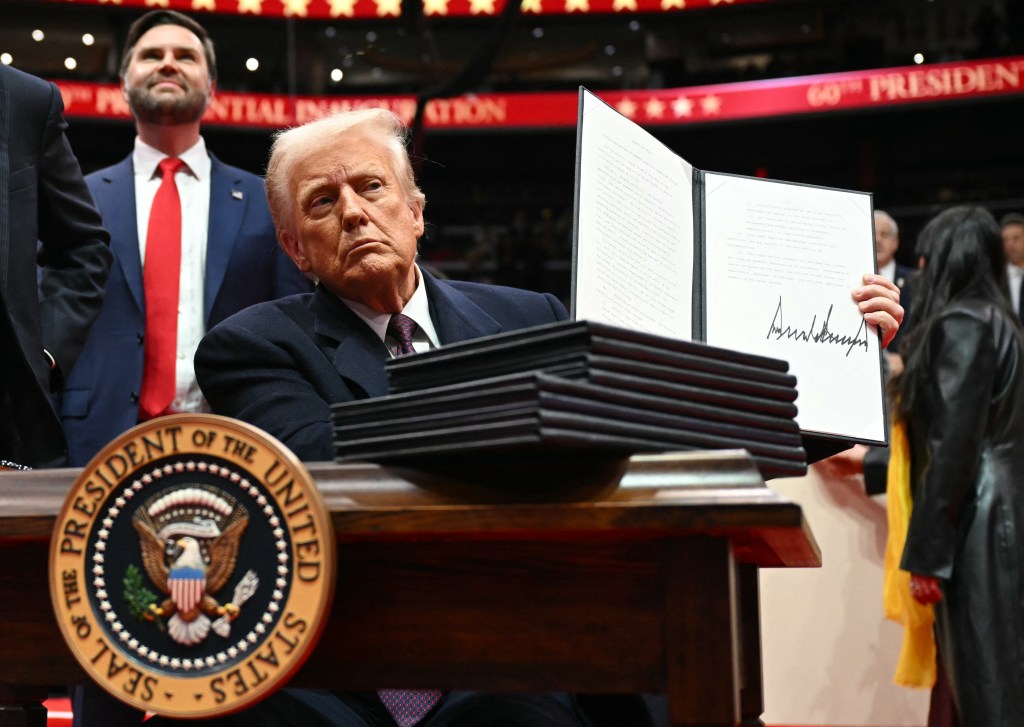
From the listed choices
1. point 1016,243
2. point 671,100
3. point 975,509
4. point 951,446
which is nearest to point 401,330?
point 951,446

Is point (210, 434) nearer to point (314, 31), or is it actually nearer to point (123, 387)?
point (123, 387)

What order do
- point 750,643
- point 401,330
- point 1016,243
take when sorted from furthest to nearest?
point 1016,243
point 401,330
point 750,643

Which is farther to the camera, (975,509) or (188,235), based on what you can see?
(975,509)

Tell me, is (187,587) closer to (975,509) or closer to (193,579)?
(193,579)

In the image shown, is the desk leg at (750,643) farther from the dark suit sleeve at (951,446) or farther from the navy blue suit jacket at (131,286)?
the dark suit sleeve at (951,446)

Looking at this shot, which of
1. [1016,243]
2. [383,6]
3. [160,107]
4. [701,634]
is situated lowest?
[701,634]

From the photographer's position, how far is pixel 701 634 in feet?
2.87

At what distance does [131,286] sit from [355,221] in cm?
106

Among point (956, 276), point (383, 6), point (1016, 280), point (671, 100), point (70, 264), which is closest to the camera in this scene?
point (70, 264)

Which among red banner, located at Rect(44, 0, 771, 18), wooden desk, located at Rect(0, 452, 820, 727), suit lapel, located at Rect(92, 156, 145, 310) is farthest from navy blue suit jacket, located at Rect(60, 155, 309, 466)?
red banner, located at Rect(44, 0, 771, 18)

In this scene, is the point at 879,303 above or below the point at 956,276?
below

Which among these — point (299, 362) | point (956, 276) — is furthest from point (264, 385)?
point (956, 276)

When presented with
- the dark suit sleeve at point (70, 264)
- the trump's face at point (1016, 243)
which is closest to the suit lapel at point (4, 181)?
the dark suit sleeve at point (70, 264)

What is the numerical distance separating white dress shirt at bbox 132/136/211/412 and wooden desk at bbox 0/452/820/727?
5.30 feet
